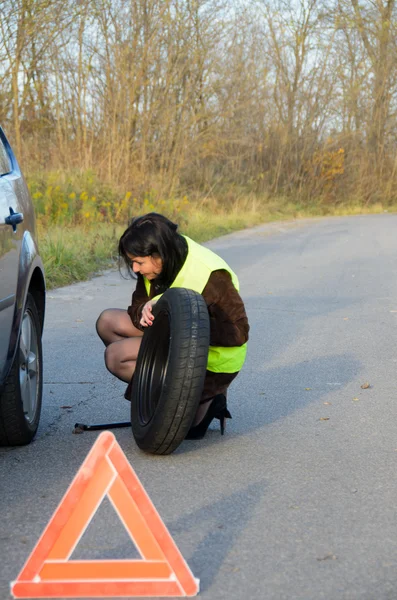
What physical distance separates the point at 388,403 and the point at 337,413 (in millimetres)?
423

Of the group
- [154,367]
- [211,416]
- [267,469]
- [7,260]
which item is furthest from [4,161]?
[267,469]

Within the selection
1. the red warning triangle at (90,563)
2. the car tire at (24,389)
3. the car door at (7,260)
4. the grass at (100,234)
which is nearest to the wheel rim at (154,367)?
the car tire at (24,389)

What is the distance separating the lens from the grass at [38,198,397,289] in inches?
461

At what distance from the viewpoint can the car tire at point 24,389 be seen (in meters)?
4.27

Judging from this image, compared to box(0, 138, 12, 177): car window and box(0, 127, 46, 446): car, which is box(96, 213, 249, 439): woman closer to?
box(0, 127, 46, 446): car

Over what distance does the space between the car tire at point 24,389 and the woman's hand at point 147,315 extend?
0.58 meters

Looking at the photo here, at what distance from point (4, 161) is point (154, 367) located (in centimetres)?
129

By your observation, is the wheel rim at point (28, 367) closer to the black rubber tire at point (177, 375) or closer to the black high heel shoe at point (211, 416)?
the black rubber tire at point (177, 375)

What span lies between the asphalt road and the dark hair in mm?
940

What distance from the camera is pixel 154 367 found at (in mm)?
4559

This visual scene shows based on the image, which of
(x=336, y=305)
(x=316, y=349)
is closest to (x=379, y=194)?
(x=336, y=305)

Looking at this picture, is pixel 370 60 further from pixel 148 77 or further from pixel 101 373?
pixel 101 373

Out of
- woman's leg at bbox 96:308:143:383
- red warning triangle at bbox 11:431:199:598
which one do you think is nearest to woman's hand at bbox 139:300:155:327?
Result: woman's leg at bbox 96:308:143:383

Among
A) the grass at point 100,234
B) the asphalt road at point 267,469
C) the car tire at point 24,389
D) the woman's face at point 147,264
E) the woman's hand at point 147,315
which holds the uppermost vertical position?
the woman's face at point 147,264
